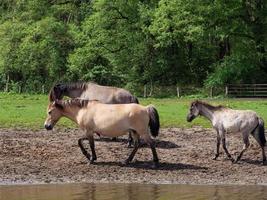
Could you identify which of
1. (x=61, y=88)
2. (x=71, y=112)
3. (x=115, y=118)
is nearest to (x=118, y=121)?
(x=115, y=118)

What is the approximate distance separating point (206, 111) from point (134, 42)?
120 ft

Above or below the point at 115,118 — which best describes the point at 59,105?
above

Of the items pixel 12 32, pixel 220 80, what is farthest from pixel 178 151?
pixel 12 32

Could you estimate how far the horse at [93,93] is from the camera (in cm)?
2017

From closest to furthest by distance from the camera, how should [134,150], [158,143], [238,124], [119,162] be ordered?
1. [134,150]
2. [119,162]
3. [238,124]
4. [158,143]

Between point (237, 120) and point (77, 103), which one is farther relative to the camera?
point (77, 103)

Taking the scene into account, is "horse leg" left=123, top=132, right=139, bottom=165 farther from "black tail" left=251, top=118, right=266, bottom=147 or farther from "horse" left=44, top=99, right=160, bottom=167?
"black tail" left=251, top=118, right=266, bottom=147

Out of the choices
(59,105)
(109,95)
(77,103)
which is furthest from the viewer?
(109,95)

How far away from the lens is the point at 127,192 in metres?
13.2

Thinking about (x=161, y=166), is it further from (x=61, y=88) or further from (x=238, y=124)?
(x=61, y=88)

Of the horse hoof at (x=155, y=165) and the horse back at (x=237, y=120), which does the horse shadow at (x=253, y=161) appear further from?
the horse hoof at (x=155, y=165)

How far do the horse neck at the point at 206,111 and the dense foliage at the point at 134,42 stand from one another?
1215 inches

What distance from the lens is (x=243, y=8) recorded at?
169ft

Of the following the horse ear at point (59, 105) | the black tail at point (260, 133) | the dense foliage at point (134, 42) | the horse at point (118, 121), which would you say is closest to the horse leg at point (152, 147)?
the horse at point (118, 121)
